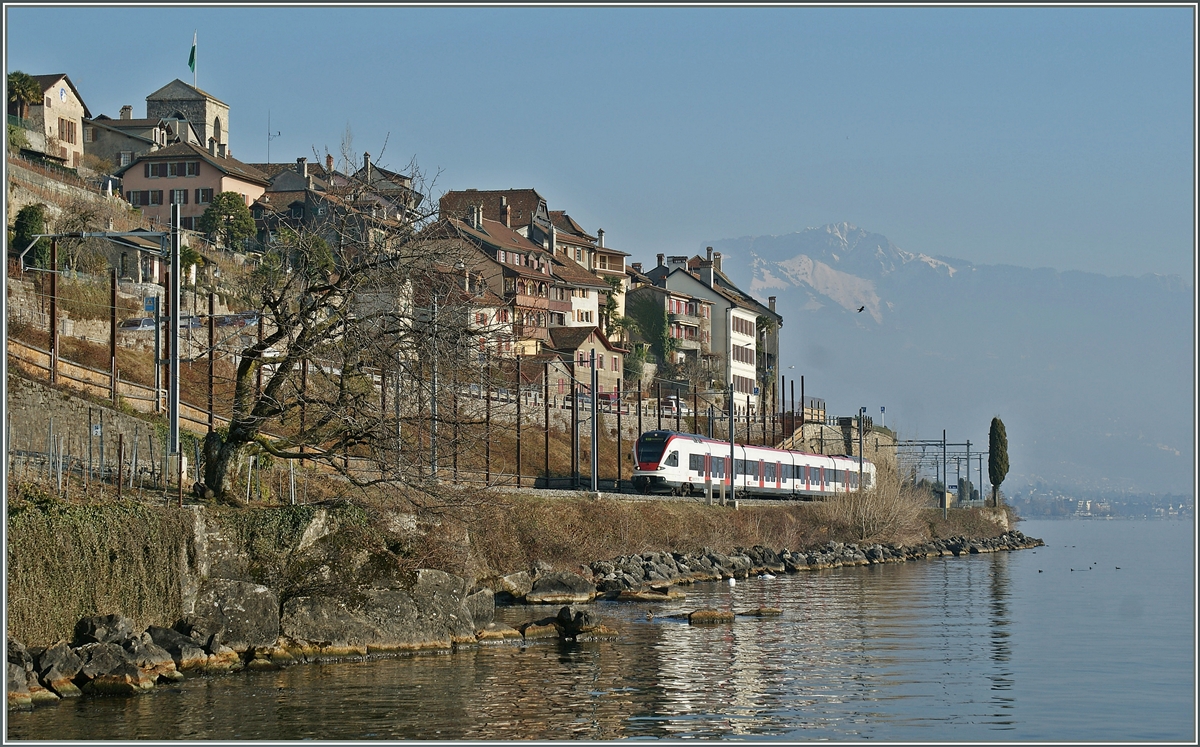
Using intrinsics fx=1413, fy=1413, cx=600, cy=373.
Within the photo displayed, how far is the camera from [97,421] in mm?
37656

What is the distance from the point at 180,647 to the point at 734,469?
49024 mm

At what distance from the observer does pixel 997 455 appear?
12338cm

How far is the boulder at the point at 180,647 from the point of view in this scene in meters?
24.6

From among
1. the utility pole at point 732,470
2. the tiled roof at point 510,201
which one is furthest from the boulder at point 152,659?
the tiled roof at point 510,201

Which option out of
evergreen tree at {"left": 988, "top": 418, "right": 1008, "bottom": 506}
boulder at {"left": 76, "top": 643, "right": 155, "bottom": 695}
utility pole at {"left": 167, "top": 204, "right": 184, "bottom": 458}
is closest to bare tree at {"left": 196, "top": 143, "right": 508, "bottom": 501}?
utility pole at {"left": 167, "top": 204, "right": 184, "bottom": 458}

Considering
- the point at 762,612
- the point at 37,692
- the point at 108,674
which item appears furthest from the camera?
the point at 762,612

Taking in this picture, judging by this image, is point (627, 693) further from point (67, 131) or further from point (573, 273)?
point (67, 131)

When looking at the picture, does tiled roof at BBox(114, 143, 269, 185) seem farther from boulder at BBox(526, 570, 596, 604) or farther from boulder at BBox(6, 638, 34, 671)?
boulder at BBox(6, 638, 34, 671)

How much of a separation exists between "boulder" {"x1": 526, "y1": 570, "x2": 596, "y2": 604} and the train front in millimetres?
22762

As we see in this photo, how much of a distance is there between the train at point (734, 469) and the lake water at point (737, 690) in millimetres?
24374

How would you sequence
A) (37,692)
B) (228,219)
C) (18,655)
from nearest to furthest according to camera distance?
(37,692) → (18,655) → (228,219)

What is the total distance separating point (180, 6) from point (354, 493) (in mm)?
14917

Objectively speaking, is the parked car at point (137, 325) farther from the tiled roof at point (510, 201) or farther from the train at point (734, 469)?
the tiled roof at point (510, 201)

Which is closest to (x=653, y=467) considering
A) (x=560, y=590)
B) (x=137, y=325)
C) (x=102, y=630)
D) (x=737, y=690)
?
(x=137, y=325)
